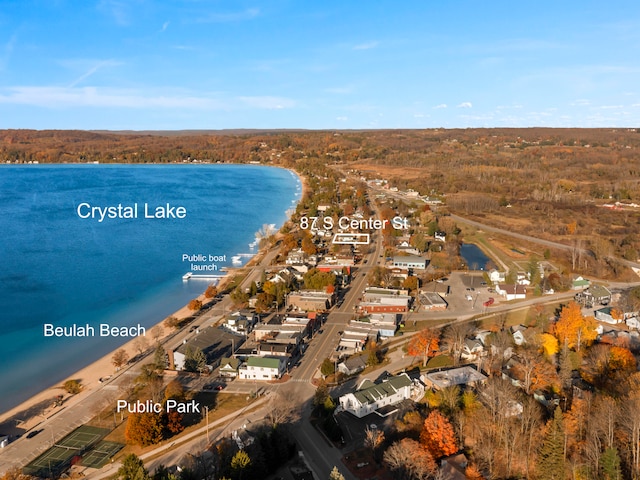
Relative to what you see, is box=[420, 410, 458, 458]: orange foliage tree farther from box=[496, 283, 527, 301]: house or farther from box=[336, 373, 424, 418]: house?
box=[496, 283, 527, 301]: house

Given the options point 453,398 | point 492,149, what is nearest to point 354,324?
point 453,398

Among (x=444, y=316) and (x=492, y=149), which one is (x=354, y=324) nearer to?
(x=444, y=316)

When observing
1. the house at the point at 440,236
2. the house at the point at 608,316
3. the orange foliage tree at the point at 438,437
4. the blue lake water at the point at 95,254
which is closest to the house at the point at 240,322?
the blue lake water at the point at 95,254

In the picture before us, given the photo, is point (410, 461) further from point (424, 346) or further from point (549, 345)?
point (549, 345)

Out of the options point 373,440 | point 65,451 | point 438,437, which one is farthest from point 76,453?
point 438,437

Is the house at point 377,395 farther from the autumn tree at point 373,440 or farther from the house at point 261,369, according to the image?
the house at point 261,369
